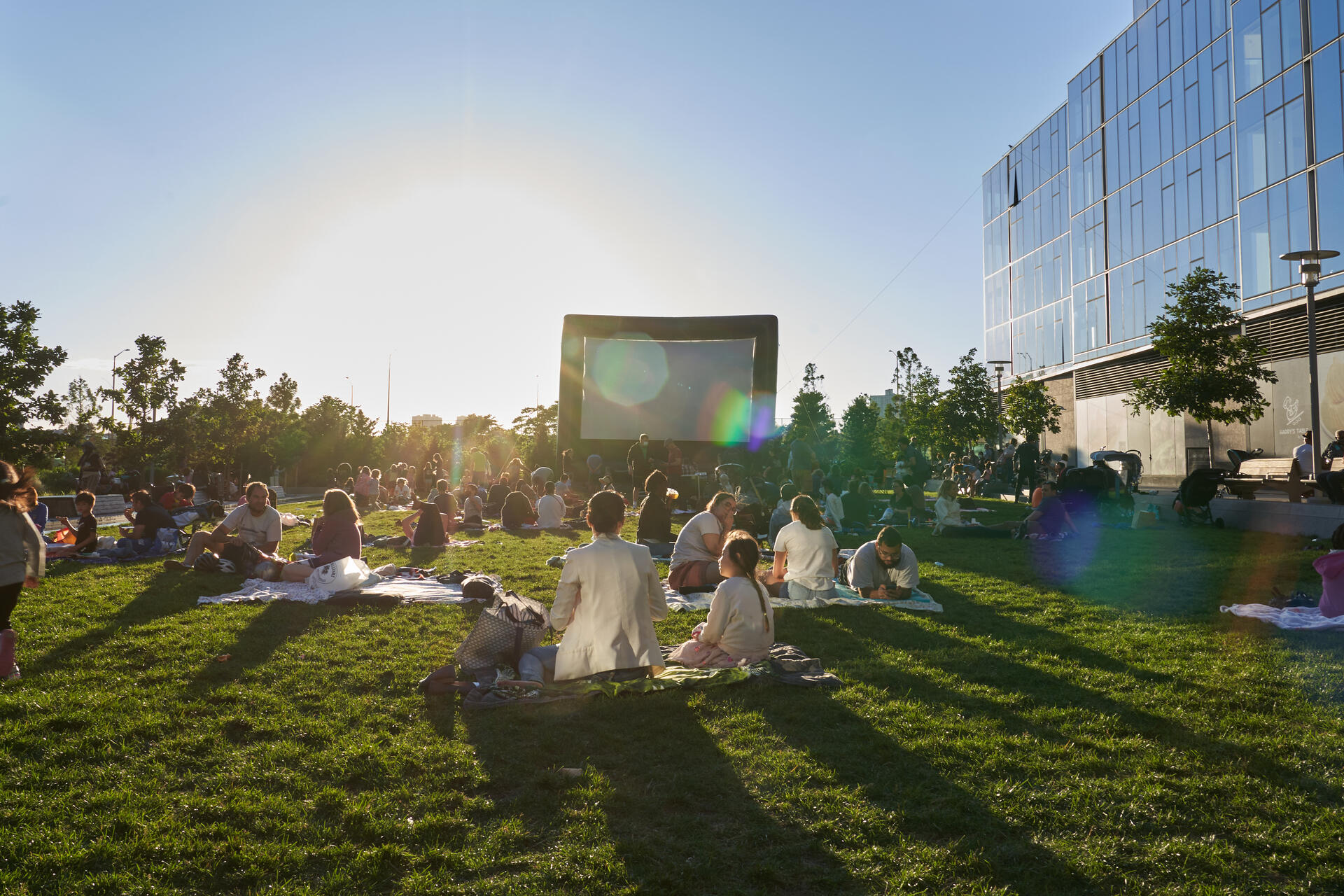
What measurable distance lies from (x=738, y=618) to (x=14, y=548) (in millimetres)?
4617

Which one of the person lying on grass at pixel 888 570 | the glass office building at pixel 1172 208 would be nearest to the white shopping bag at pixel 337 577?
the person lying on grass at pixel 888 570

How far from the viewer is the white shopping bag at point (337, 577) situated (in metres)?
8.41

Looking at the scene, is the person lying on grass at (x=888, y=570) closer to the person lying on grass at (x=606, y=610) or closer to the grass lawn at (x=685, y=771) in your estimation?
the grass lawn at (x=685, y=771)

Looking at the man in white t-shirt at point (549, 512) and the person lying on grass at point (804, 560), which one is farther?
the man in white t-shirt at point (549, 512)

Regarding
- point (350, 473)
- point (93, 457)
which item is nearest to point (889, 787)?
point (350, 473)

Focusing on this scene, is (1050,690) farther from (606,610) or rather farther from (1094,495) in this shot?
(1094,495)

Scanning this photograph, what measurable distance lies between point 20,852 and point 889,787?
3399mm

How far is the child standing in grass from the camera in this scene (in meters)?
5.38

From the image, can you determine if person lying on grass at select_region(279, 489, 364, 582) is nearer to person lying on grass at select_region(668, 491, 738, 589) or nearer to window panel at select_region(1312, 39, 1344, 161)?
person lying on grass at select_region(668, 491, 738, 589)

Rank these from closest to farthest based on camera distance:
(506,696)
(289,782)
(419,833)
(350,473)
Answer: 1. (419,833)
2. (289,782)
3. (506,696)
4. (350,473)

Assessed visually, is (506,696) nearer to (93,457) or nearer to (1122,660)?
(1122,660)

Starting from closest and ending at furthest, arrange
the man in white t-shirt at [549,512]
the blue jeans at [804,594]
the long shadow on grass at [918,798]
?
1. the long shadow on grass at [918,798]
2. the blue jeans at [804,594]
3. the man in white t-shirt at [549,512]

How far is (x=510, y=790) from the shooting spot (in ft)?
12.6

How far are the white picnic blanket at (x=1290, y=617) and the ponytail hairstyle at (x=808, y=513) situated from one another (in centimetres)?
362
